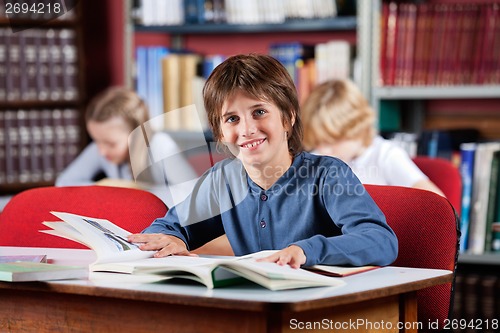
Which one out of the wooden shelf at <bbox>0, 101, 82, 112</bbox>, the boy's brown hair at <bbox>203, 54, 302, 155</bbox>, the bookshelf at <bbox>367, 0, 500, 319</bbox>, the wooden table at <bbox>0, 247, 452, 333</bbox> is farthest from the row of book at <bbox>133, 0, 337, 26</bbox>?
the wooden table at <bbox>0, 247, 452, 333</bbox>

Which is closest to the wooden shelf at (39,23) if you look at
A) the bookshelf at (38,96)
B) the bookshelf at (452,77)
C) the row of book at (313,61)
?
the bookshelf at (38,96)

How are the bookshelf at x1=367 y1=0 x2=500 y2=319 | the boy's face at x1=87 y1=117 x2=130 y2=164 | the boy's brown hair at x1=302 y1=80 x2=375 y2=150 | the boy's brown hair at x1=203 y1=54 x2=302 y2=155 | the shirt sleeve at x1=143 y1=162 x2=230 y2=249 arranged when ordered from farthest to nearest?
1. the boy's face at x1=87 y1=117 x2=130 y2=164
2. the bookshelf at x1=367 y1=0 x2=500 y2=319
3. the boy's brown hair at x1=302 y1=80 x2=375 y2=150
4. the shirt sleeve at x1=143 y1=162 x2=230 y2=249
5. the boy's brown hair at x1=203 y1=54 x2=302 y2=155

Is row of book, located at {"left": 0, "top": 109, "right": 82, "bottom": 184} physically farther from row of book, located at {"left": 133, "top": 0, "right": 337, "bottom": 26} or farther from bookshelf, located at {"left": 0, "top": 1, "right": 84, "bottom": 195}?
row of book, located at {"left": 133, "top": 0, "right": 337, "bottom": 26}

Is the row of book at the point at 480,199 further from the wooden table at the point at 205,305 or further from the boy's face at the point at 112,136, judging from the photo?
the wooden table at the point at 205,305

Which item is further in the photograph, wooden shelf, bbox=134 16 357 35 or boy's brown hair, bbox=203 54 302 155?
wooden shelf, bbox=134 16 357 35

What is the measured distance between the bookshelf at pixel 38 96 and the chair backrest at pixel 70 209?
203 centimetres

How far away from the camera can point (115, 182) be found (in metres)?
2.84

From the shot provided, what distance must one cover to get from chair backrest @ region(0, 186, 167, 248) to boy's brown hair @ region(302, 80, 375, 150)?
1.05 metres

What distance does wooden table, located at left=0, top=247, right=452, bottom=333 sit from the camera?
49.3 inches

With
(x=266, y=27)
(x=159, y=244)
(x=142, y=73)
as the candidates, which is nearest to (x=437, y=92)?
(x=266, y=27)

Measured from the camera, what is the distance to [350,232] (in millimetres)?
1622

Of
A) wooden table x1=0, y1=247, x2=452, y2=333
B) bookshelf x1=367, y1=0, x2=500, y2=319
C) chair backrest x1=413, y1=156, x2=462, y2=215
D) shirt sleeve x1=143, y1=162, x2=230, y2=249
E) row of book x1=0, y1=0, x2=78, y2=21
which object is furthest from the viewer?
row of book x1=0, y1=0, x2=78, y2=21

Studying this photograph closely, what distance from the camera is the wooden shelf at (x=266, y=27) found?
140 inches

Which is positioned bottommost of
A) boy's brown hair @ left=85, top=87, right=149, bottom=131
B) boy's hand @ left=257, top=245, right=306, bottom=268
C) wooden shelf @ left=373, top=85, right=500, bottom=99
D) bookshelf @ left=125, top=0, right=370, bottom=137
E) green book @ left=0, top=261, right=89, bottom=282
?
boy's brown hair @ left=85, top=87, right=149, bottom=131
